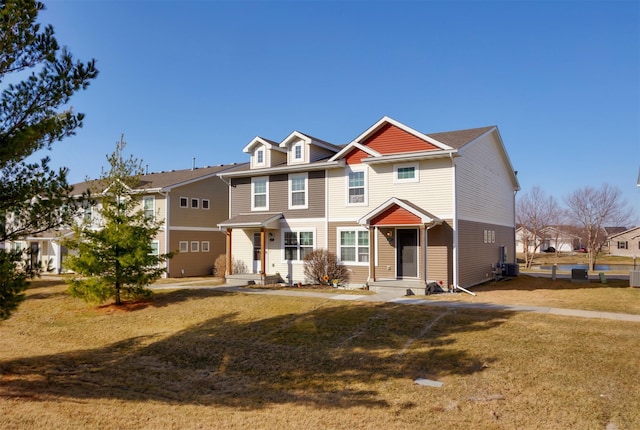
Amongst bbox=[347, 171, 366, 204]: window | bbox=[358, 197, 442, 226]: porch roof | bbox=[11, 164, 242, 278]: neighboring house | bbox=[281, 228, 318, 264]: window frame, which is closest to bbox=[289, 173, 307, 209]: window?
bbox=[281, 228, 318, 264]: window frame

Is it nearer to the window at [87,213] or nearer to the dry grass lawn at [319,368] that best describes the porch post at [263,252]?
the dry grass lawn at [319,368]

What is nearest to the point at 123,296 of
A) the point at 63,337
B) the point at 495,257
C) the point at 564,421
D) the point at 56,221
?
the point at 63,337

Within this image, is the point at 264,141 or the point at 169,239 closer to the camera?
the point at 264,141

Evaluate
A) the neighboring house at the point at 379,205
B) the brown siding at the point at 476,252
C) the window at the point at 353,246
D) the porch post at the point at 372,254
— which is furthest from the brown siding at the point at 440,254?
the window at the point at 353,246

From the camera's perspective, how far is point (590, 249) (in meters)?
36.6

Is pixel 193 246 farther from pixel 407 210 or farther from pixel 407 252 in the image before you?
pixel 407 210

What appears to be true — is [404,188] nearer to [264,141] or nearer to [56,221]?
[264,141]

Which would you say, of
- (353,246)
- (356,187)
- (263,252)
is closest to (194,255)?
(263,252)

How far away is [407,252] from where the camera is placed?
1939 centimetres

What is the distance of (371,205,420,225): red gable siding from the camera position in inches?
709

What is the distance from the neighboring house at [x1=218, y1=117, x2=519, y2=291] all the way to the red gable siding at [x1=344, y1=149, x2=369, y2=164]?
5 centimetres

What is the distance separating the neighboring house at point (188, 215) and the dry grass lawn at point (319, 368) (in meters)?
12.5

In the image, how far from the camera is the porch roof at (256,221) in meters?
21.5

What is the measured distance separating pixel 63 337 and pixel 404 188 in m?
14.1
